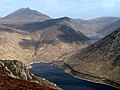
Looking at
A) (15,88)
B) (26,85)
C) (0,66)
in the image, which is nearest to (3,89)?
(15,88)

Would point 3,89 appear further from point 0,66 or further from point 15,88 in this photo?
point 0,66

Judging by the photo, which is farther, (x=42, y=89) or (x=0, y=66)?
(x=0, y=66)

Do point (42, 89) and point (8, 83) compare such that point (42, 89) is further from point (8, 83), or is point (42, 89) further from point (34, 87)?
point (8, 83)

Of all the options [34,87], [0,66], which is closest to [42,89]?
[34,87]

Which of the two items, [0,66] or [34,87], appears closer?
[34,87]

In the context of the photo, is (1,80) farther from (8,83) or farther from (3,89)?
(3,89)

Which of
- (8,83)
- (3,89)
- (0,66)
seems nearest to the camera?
(3,89)

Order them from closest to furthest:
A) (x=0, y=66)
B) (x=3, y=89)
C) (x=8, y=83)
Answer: (x=3, y=89), (x=8, y=83), (x=0, y=66)

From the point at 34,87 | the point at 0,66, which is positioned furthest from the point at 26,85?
the point at 0,66
